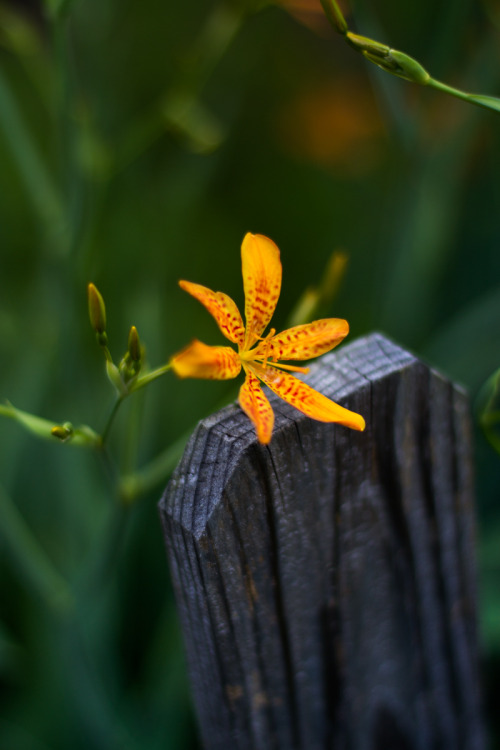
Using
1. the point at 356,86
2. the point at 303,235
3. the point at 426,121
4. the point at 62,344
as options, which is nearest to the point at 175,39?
the point at 356,86

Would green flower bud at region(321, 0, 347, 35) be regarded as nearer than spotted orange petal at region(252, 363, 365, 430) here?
No

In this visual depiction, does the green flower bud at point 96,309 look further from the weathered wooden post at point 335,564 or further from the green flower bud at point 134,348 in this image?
the weathered wooden post at point 335,564

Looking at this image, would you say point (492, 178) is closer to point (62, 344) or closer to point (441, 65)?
point (441, 65)

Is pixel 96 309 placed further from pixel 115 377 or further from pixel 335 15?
pixel 335 15

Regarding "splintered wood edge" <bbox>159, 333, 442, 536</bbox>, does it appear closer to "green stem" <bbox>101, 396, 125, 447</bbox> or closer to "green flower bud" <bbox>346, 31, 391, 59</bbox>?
"green stem" <bbox>101, 396, 125, 447</bbox>

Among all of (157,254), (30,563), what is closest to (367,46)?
(30,563)

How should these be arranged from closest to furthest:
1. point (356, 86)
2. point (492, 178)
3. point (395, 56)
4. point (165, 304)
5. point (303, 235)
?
point (395, 56)
point (492, 178)
point (165, 304)
point (303, 235)
point (356, 86)

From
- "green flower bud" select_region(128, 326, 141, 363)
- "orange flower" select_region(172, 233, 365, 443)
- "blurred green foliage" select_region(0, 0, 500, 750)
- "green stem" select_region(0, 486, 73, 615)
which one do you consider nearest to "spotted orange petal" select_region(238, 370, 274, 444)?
"orange flower" select_region(172, 233, 365, 443)
